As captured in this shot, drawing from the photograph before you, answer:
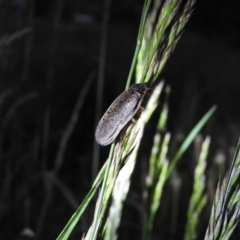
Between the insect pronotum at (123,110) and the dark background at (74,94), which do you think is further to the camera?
the dark background at (74,94)

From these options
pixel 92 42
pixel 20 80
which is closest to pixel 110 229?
pixel 20 80

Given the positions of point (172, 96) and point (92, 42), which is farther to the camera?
point (92, 42)

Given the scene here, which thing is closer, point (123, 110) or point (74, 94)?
point (123, 110)

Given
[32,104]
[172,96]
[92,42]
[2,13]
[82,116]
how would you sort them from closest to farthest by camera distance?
1. [2,13]
2. [32,104]
3. [82,116]
4. [172,96]
5. [92,42]

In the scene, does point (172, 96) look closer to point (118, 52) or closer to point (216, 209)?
point (118, 52)

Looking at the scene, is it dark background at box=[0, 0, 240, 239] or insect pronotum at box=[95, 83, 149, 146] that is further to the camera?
Answer: dark background at box=[0, 0, 240, 239]

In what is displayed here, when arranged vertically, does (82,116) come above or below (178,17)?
below

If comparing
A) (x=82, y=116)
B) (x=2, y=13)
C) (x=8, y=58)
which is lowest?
(x=82, y=116)

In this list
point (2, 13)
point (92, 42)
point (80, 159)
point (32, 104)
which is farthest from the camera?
point (92, 42)
